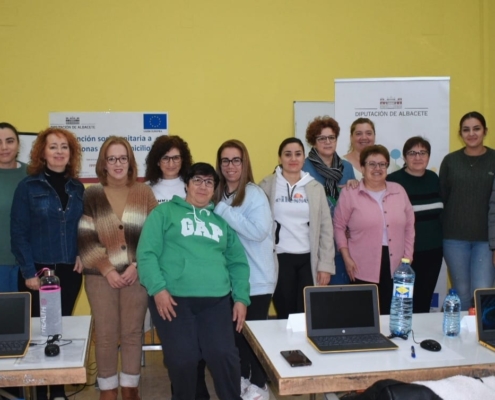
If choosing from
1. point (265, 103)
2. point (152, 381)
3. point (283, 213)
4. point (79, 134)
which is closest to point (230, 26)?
point (265, 103)

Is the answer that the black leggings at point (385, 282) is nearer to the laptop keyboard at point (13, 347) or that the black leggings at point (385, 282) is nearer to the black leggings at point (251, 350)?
the black leggings at point (251, 350)

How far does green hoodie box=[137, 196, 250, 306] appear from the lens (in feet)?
8.55

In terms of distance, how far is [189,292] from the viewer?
261cm

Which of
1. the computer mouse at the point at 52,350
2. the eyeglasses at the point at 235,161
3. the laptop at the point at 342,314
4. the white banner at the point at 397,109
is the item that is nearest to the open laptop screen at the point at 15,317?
the computer mouse at the point at 52,350

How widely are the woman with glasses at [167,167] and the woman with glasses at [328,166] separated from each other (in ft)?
2.83

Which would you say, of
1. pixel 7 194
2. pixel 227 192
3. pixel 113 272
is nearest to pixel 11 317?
pixel 113 272

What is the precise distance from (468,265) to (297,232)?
1.35 meters

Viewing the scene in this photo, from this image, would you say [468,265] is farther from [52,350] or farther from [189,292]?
[52,350]

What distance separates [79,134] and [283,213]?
2.07 m

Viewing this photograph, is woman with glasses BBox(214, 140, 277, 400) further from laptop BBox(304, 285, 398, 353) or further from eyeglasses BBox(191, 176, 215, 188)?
laptop BBox(304, 285, 398, 353)

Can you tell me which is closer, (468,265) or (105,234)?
(105,234)

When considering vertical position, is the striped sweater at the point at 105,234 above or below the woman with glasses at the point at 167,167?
below

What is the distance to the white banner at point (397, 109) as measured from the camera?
4.61m

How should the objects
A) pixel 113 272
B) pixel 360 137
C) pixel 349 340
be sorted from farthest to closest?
pixel 360 137, pixel 113 272, pixel 349 340
